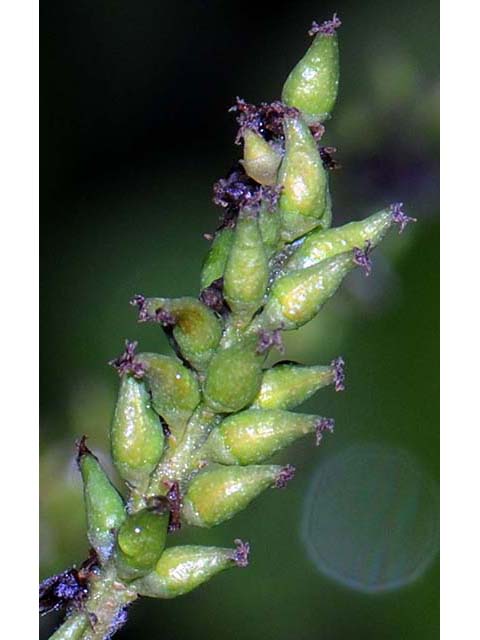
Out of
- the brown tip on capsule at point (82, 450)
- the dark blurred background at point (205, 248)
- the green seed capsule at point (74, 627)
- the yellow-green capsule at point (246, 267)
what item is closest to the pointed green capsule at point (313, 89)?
the yellow-green capsule at point (246, 267)

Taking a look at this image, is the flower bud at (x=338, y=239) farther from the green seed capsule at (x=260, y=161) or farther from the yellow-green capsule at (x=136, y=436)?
the yellow-green capsule at (x=136, y=436)

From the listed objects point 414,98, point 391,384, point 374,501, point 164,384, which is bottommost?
point 164,384

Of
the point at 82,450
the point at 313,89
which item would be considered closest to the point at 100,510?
the point at 82,450

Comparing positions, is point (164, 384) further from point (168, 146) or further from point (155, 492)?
point (168, 146)

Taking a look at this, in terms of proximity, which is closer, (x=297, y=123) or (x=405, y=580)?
(x=297, y=123)

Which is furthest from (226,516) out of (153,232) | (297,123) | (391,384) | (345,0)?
(345,0)

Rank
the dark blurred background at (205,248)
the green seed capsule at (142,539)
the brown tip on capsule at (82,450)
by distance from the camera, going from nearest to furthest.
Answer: the green seed capsule at (142,539) < the brown tip on capsule at (82,450) < the dark blurred background at (205,248)

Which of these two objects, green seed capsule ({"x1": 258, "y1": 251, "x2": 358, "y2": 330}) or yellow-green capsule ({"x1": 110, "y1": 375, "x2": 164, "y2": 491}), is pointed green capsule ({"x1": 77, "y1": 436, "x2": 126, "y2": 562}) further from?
green seed capsule ({"x1": 258, "y1": 251, "x2": 358, "y2": 330})

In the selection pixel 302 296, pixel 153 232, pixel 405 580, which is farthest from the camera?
pixel 153 232
